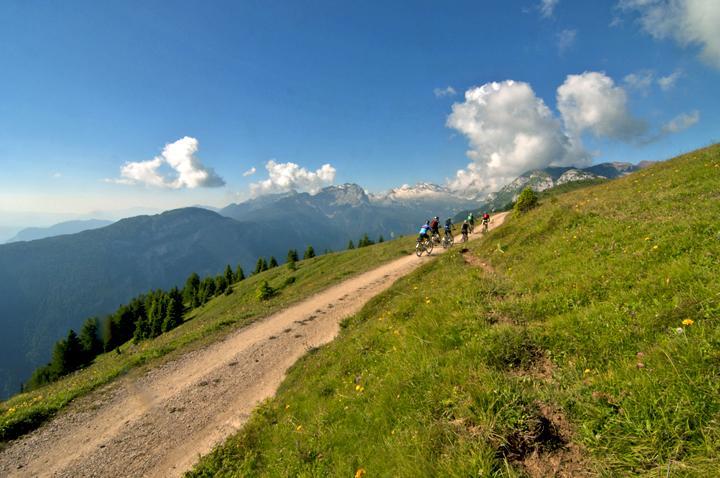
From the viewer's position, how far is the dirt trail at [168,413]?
32.2 feet

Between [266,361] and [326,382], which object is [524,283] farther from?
[266,361]

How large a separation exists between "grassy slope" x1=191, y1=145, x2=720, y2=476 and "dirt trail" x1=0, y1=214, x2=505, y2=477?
2384 millimetres

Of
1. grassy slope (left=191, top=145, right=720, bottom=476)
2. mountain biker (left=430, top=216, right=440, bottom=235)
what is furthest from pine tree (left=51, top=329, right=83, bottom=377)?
grassy slope (left=191, top=145, right=720, bottom=476)

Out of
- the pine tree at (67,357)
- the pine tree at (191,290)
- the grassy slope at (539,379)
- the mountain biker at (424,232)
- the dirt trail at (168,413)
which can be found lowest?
the pine tree at (67,357)

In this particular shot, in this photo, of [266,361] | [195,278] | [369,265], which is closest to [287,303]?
[266,361]

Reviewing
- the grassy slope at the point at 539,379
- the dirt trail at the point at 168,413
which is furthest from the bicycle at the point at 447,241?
the grassy slope at the point at 539,379

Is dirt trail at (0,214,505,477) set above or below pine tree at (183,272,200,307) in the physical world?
above

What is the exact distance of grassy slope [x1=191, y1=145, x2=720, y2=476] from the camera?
3.80m

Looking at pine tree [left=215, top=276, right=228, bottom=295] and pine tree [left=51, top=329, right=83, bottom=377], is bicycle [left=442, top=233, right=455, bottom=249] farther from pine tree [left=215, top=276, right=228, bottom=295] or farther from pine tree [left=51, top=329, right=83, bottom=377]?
pine tree [left=51, top=329, right=83, bottom=377]

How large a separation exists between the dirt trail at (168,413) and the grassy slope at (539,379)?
238 cm

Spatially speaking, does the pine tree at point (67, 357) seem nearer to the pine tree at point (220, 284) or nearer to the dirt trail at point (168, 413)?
the pine tree at point (220, 284)

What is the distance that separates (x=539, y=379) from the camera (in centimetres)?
539

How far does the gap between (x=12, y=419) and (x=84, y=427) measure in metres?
2.81

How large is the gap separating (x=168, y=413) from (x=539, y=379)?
1321 cm
